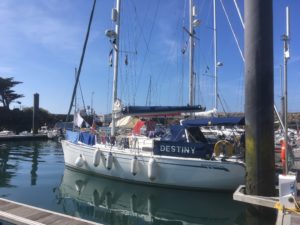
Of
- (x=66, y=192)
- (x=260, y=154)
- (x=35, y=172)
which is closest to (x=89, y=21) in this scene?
(x=35, y=172)

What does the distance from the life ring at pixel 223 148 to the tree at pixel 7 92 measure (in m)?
55.9

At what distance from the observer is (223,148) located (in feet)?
42.9

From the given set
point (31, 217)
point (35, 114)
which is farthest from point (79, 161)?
point (35, 114)

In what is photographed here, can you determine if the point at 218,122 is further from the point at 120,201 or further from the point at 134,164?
the point at 120,201

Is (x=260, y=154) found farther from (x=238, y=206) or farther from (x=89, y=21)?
(x=89, y=21)

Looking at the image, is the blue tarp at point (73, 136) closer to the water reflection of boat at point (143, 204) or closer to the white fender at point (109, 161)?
the water reflection of boat at point (143, 204)

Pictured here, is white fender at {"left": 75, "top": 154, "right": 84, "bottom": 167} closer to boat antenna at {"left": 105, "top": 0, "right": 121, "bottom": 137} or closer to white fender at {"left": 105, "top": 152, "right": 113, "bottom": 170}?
white fender at {"left": 105, "top": 152, "right": 113, "bottom": 170}

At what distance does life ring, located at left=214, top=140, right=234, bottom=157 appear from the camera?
12995 millimetres

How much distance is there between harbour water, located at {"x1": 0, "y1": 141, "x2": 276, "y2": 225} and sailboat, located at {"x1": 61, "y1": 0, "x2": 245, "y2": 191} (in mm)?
428

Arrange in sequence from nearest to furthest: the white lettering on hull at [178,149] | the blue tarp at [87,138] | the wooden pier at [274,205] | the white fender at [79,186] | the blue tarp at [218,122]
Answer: the wooden pier at [274,205] → the blue tarp at [218,122] → the white lettering on hull at [178,149] → the white fender at [79,186] → the blue tarp at [87,138]

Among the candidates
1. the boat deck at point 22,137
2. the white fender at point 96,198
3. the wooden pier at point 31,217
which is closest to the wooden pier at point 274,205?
the wooden pier at point 31,217

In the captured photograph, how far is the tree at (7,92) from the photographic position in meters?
62.0

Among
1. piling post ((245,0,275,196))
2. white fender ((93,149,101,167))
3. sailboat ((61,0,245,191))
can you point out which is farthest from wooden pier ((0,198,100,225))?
white fender ((93,149,101,167))

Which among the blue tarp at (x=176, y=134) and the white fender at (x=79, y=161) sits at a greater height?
the blue tarp at (x=176, y=134)
